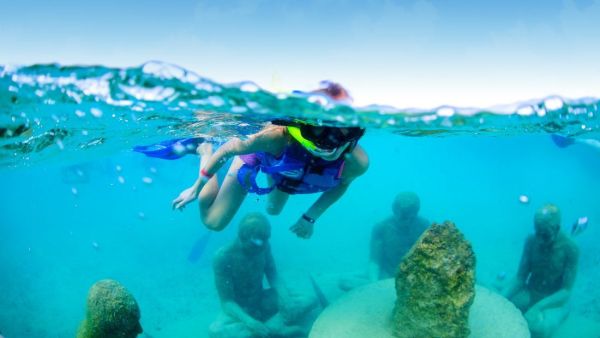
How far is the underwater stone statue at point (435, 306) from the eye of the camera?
503 cm

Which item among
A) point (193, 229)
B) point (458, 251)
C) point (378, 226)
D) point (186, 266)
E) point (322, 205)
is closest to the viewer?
point (458, 251)

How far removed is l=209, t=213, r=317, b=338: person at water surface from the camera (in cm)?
870

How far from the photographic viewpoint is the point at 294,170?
20.3 ft

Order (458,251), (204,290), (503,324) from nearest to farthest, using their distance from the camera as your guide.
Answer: (458,251), (503,324), (204,290)

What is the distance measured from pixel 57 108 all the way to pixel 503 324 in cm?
1112

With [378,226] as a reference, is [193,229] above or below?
below

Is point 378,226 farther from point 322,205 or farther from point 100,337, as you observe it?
point 100,337

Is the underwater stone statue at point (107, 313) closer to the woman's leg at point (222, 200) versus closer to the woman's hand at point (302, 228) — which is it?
the woman's leg at point (222, 200)

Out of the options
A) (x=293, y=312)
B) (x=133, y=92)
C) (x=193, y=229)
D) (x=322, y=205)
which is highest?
(x=133, y=92)

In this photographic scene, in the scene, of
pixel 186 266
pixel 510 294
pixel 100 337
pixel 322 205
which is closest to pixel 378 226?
pixel 510 294

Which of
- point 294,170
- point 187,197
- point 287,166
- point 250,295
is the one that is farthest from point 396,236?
point 187,197

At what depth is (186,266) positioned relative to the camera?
21703 millimetres

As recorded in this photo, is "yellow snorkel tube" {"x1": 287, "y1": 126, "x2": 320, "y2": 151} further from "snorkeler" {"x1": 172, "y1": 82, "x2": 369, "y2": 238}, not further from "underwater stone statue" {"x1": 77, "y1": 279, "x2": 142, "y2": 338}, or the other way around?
"underwater stone statue" {"x1": 77, "y1": 279, "x2": 142, "y2": 338}

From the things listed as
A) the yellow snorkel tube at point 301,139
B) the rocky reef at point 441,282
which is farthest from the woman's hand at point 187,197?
the rocky reef at point 441,282
